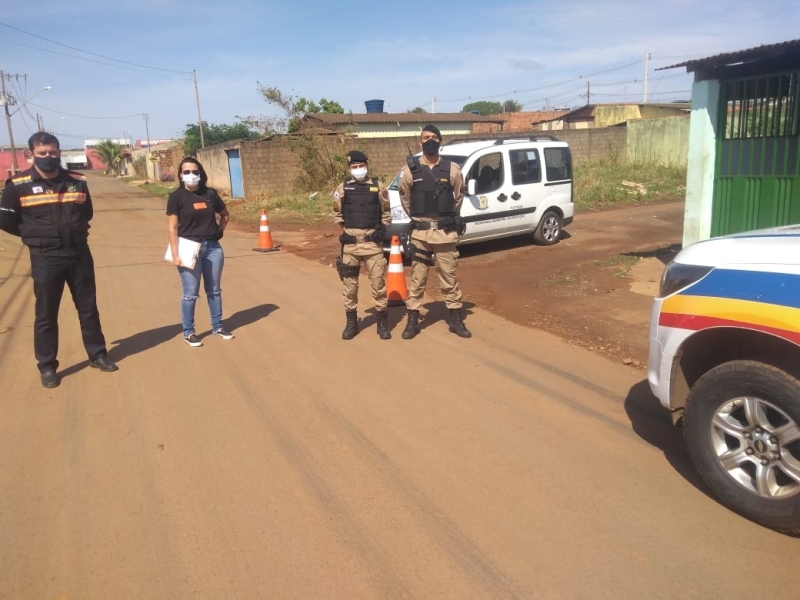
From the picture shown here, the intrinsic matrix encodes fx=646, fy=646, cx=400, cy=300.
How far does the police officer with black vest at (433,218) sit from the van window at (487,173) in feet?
13.7

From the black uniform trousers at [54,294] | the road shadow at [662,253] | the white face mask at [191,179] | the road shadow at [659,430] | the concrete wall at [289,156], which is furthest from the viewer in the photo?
the concrete wall at [289,156]

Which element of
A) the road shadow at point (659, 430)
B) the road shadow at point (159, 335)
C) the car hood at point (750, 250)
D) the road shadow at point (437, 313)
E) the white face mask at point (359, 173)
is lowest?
the road shadow at point (659, 430)

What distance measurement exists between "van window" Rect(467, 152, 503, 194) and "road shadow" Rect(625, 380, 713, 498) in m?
6.08

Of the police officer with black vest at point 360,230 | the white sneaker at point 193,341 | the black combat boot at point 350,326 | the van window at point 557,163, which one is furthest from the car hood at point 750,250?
the van window at point 557,163

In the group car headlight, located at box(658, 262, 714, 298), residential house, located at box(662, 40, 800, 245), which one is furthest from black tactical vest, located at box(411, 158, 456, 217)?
residential house, located at box(662, 40, 800, 245)

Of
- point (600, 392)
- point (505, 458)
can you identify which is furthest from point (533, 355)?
point (505, 458)

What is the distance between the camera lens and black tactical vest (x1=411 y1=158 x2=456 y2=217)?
6205mm

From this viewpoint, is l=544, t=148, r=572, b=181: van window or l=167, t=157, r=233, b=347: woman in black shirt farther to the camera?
l=544, t=148, r=572, b=181: van window

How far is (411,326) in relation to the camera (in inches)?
252

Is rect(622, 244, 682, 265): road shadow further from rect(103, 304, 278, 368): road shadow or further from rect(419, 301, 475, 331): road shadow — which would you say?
rect(103, 304, 278, 368): road shadow

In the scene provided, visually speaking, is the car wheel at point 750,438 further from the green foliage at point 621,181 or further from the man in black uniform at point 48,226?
the green foliage at point 621,181

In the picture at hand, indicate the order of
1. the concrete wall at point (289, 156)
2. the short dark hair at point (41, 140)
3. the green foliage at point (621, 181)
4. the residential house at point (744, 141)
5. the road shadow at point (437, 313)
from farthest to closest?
1. the concrete wall at point (289, 156)
2. the green foliage at point (621, 181)
3. the residential house at point (744, 141)
4. the road shadow at point (437, 313)
5. the short dark hair at point (41, 140)

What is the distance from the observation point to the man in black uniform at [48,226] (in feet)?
16.7

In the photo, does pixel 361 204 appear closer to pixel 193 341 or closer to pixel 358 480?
pixel 193 341
